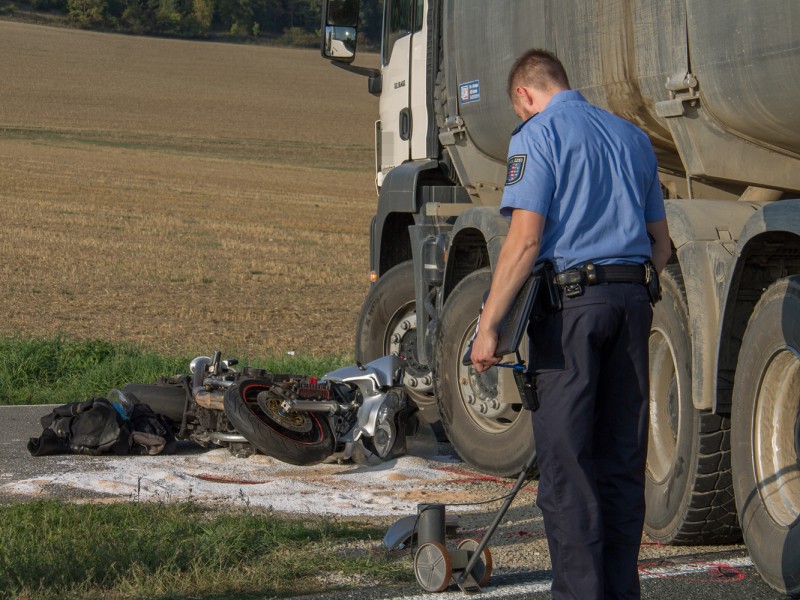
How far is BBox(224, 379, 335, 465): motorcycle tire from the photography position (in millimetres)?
7031

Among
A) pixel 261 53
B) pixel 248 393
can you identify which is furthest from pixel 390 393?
pixel 261 53

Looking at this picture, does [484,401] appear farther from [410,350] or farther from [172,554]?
[172,554]

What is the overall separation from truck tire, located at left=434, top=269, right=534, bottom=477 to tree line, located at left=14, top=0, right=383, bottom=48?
82810 mm

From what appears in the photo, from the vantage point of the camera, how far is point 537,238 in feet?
13.3

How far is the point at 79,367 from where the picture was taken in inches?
435

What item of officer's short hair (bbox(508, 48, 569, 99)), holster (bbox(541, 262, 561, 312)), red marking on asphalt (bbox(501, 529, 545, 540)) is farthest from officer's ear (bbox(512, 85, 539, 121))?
red marking on asphalt (bbox(501, 529, 545, 540))

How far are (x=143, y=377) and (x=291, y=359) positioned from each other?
158 centimetres

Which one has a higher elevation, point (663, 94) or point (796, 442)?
point (663, 94)

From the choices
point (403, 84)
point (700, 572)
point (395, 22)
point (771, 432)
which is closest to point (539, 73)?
point (771, 432)

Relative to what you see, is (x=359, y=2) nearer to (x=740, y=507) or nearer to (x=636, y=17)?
(x=636, y=17)

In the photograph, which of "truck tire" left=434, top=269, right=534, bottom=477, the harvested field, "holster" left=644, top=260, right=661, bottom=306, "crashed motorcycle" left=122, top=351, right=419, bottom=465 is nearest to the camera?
"holster" left=644, top=260, right=661, bottom=306

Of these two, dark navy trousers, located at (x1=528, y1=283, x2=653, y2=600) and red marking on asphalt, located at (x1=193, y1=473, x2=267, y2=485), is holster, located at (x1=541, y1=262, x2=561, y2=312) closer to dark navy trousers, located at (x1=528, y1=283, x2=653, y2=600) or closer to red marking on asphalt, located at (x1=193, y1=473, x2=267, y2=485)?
dark navy trousers, located at (x1=528, y1=283, x2=653, y2=600)

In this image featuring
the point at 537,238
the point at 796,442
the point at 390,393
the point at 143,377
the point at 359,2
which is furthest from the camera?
the point at 143,377

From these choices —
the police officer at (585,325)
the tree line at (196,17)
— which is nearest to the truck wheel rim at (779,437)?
the police officer at (585,325)
